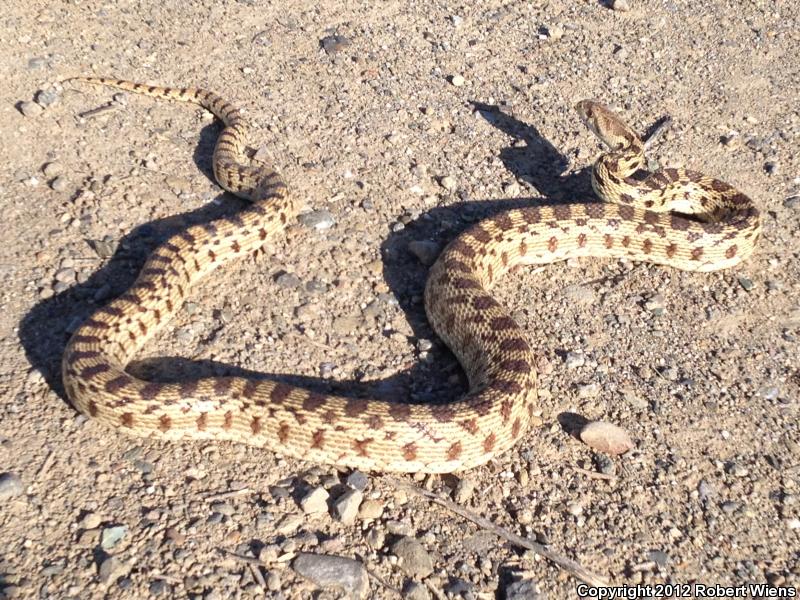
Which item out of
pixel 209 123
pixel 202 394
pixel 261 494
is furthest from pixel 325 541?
pixel 209 123

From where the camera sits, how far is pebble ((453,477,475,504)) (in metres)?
6.77

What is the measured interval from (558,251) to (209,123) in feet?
16.4

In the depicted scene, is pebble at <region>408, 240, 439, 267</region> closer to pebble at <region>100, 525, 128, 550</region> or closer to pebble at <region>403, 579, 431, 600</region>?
pebble at <region>403, 579, 431, 600</region>

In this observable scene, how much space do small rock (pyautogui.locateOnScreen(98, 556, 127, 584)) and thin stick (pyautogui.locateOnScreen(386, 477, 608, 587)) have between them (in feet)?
7.25

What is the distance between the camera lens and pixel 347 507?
6449 mm

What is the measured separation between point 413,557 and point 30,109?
7823mm

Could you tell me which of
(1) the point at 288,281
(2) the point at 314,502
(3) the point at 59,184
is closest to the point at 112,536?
(2) the point at 314,502

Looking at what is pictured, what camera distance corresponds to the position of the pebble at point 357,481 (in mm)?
6715

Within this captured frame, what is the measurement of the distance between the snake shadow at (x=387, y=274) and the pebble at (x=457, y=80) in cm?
61

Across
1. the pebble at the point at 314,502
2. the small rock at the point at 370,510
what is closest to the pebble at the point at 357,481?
the small rock at the point at 370,510

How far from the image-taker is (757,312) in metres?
8.88

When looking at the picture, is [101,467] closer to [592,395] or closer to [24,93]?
[592,395]

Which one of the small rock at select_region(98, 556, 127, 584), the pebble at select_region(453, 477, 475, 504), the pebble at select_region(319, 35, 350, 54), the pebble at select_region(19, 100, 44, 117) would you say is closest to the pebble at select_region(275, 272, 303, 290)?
the pebble at select_region(453, 477, 475, 504)

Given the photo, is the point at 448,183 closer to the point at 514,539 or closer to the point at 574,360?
the point at 574,360
